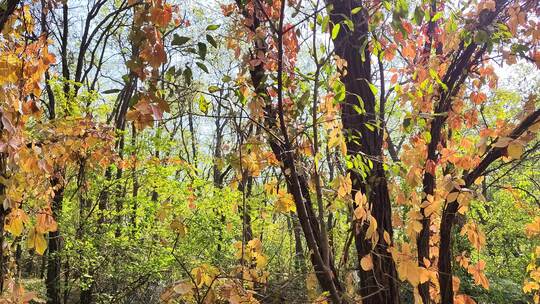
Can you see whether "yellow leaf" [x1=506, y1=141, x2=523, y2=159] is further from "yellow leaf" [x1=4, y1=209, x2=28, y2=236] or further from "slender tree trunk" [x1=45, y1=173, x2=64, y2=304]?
"slender tree trunk" [x1=45, y1=173, x2=64, y2=304]

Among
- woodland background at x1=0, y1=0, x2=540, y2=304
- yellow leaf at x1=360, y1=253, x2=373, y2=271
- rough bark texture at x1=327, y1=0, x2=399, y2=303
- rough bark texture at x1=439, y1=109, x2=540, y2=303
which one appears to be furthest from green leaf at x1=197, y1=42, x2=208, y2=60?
rough bark texture at x1=439, y1=109, x2=540, y2=303

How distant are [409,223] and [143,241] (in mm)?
5880

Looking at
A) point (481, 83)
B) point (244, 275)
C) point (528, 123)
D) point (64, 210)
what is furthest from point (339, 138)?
point (64, 210)

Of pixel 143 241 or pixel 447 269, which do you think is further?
pixel 143 241

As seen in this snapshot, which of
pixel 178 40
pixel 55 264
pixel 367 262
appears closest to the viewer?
pixel 178 40

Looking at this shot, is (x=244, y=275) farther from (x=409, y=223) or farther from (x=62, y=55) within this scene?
(x=62, y=55)

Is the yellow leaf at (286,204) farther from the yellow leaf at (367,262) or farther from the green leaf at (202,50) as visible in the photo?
the green leaf at (202,50)

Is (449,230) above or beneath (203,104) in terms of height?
beneath

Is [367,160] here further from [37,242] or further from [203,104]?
[37,242]

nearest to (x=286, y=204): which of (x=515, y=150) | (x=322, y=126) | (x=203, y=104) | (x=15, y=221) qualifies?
(x=322, y=126)

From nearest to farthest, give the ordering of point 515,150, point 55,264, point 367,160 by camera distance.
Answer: point 515,150 → point 367,160 → point 55,264

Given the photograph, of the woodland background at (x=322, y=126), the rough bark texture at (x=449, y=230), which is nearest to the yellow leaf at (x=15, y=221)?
the woodland background at (x=322, y=126)

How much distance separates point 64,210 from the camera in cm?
637

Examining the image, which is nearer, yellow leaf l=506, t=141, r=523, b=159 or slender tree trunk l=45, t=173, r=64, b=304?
yellow leaf l=506, t=141, r=523, b=159
